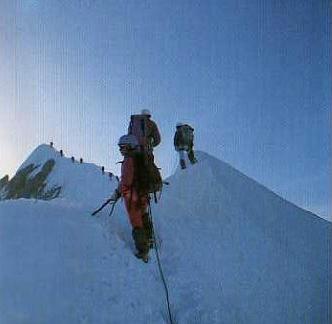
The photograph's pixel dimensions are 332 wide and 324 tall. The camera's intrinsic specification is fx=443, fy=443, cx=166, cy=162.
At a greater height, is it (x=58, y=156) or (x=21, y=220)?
(x=58, y=156)

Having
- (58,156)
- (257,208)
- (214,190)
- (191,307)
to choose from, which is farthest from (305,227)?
(58,156)

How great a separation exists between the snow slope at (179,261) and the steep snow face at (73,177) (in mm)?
11718

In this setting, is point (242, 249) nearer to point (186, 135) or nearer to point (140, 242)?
point (140, 242)

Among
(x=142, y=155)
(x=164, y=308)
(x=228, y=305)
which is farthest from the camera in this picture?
(x=142, y=155)

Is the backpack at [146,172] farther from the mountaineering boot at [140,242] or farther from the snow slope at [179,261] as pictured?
the snow slope at [179,261]

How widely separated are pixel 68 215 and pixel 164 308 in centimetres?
261

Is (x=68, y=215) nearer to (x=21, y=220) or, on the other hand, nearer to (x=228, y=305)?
(x=21, y=220)

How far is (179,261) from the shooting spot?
29.6 feet

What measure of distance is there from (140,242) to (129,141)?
6.91ft

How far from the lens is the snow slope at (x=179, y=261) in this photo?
6.70 m

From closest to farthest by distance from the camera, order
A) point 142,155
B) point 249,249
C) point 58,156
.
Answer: point 142,155
point 249,249
point 58,156

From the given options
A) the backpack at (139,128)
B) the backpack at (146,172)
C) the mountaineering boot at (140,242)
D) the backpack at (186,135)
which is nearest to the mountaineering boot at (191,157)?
the backpack at (186,135)

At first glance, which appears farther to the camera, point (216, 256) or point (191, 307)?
point (216, 256)

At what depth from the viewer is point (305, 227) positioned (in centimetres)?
1319
